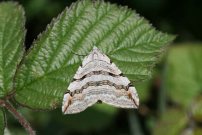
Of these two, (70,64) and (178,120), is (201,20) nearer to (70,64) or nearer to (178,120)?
(178,120)

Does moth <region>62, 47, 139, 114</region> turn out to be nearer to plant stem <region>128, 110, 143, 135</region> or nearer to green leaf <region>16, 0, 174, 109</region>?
green leaf <region>16, 0, 174, 109</region>

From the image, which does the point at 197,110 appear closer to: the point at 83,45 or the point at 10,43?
the point at 83,45

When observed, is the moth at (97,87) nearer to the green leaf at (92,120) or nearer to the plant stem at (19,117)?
the plant stem at (19,117)

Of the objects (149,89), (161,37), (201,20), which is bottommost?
(161,37)

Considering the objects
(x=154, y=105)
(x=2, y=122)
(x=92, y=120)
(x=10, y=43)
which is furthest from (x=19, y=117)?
(x=154, y=105)

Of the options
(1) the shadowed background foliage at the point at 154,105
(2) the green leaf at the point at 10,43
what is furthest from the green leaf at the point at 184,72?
(2) the green leaf at the point at 10,43

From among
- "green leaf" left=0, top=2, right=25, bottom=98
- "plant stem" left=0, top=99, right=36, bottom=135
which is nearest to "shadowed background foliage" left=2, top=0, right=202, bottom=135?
"green leaf" left=0, top=2, right=25, bottom=98

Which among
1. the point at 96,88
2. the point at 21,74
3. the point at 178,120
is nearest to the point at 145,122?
the point at 178,120
